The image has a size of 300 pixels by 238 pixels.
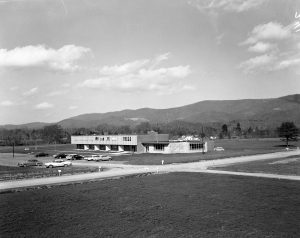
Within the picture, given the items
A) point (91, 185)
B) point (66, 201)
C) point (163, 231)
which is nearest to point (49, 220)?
point (66, 201)

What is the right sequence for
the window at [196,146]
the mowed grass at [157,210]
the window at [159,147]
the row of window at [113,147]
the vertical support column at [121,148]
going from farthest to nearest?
the vertical support column at [121,148] < the row of window at [113,147] < the window at [196,146] < the window at [159,147] < the mowed grass at [157,210]

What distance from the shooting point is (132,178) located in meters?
38.1

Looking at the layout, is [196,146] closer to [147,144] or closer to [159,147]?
Result: [159,147]

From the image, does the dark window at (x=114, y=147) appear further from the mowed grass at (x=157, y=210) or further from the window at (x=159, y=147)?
the mowed grass at (x=157, y=210)

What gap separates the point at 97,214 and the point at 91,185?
11917 mm

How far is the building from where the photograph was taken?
7900 cm

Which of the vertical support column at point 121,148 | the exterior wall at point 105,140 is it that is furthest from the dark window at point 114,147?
the exterior wall at point 105,140

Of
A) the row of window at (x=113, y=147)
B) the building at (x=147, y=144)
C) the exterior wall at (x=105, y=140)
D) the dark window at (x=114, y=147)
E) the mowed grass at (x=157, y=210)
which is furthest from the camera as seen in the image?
the dark window at (x=114, y=147)

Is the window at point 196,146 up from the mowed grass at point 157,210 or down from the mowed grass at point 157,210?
up

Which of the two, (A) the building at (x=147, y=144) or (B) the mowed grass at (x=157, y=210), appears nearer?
(B) the mowed grass at (x=157, y=210)

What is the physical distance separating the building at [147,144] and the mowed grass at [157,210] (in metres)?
45.3

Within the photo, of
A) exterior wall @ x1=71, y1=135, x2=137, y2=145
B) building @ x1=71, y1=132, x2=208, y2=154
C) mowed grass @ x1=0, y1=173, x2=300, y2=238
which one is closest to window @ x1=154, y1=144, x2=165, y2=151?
building @ x1=71, y1=132, x2=208, y2=154

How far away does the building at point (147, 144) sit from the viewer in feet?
259

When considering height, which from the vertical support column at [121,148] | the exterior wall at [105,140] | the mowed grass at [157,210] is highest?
the exterior wall at [105,140]
